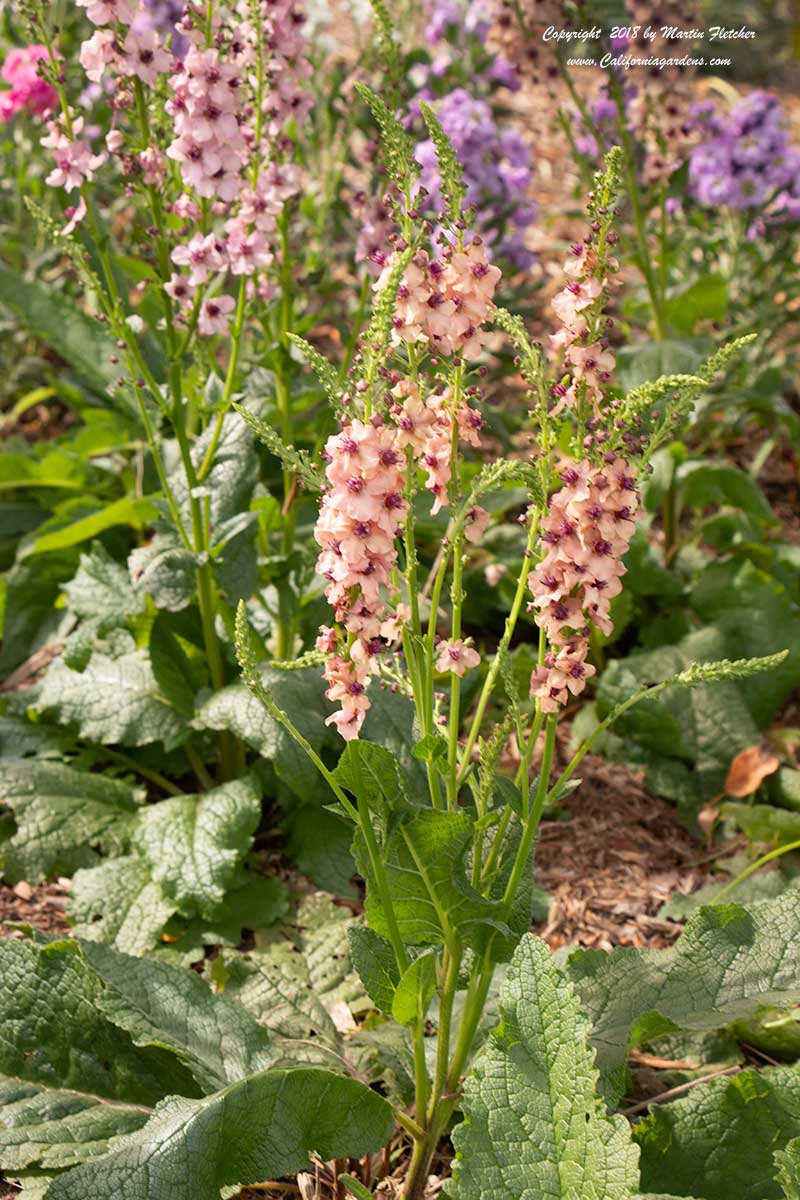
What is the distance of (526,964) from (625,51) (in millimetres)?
2674

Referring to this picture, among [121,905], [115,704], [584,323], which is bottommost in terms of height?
[121,905]

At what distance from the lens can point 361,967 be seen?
6.20 feet

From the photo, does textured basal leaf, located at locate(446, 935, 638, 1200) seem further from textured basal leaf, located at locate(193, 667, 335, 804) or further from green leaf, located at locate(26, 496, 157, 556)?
green leaf, located at locate(26, 496, 157, 556)

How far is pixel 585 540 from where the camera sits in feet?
5.12

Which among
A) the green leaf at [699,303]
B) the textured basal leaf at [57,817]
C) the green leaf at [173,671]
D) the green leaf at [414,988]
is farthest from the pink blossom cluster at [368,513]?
the green leaf at [699,303]

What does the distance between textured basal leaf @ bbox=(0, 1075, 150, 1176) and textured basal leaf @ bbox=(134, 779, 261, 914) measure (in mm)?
543

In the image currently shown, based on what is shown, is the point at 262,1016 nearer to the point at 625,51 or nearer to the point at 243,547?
the point at 243,547

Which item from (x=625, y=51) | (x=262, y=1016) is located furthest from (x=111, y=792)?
(x=625, y=51)

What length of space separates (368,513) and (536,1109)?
0.80 meters

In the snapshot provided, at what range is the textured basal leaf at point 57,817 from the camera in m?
2.64

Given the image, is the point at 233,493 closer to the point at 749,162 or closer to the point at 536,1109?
the point at 536,1109

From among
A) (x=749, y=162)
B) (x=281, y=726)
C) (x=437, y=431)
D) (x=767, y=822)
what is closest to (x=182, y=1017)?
(x=281, y=726)

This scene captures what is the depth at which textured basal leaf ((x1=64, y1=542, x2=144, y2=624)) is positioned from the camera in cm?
284

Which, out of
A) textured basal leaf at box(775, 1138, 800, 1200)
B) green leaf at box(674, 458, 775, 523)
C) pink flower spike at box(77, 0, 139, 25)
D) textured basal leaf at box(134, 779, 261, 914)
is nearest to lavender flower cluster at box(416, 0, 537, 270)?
green leaf at box(674, 458, 775, 523)
